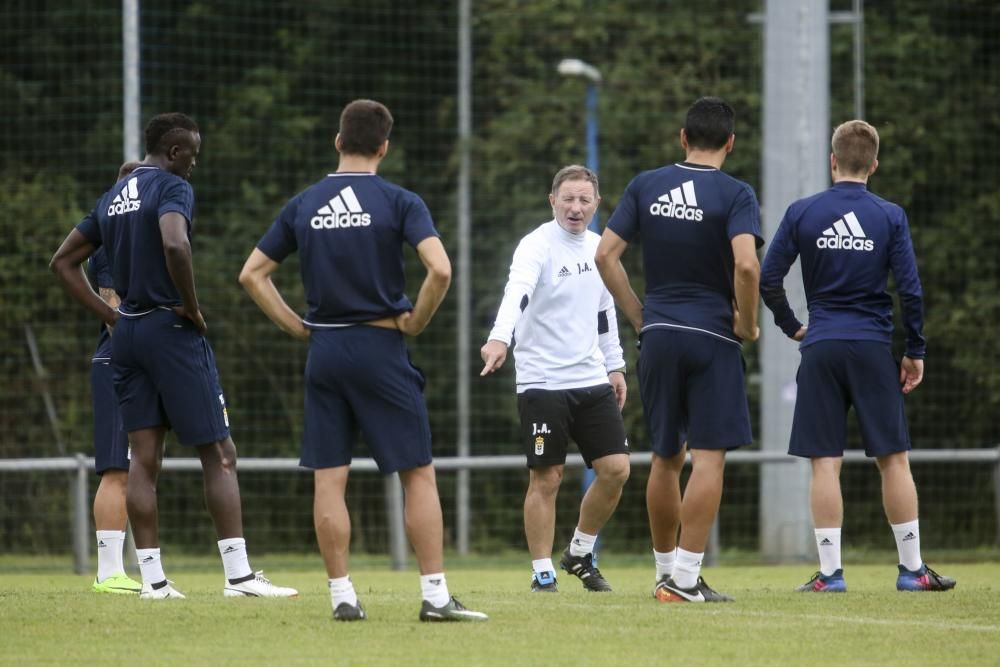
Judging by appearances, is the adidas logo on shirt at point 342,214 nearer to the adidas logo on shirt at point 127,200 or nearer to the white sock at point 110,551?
A: the adidas logo on shirt at point 127,200

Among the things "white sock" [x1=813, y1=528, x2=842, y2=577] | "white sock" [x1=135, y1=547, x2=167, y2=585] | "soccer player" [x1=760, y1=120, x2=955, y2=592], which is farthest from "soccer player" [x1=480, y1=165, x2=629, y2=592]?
"white sock" [x1=135, y1=547, x2=167, y2=585]

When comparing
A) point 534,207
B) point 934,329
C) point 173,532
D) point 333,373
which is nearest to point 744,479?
point 934,329

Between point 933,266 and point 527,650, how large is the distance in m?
15.8

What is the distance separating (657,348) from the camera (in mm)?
7781

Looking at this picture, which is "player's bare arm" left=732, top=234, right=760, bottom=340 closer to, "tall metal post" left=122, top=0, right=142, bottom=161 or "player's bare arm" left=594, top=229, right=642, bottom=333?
"player's bare arm" left=594, top=229, right=642, bottom=333

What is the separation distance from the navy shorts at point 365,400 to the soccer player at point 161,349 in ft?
4.90

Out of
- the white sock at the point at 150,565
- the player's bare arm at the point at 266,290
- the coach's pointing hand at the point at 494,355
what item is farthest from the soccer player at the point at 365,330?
the white sock at the point at 150,565

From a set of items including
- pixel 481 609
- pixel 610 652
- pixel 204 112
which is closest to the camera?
pixel 610 652

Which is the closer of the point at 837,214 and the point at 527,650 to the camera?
the point at 527,650

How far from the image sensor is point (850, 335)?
8.54 metres

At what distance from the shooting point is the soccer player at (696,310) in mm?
7684

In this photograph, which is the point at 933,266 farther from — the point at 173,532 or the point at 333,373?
the point at 333,373

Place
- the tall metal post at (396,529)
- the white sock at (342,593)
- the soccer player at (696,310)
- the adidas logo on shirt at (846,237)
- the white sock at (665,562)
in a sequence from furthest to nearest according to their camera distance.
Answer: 1. the tall metal post at (396,529)
2. the adidas logo on shirt at (846,237)
3. the white sock at (665,562)
4. the soccer player at (696,310)
5. the white sock at (342,593)

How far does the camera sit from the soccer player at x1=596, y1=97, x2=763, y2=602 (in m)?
7.68
